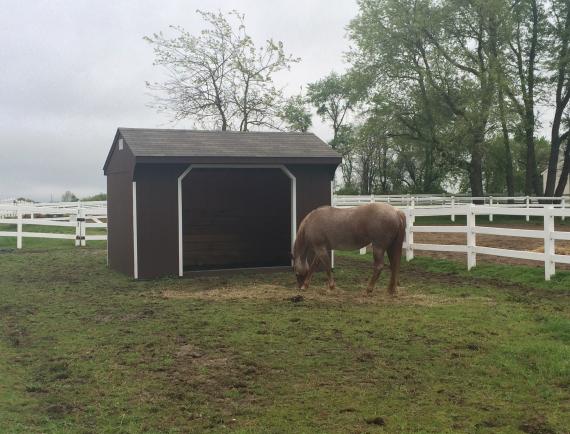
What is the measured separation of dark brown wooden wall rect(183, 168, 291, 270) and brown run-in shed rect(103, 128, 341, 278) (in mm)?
22

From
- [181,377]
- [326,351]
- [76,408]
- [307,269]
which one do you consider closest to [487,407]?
[326,351]

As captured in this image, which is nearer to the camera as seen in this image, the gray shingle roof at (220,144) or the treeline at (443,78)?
the gray shingle roof at (220,144)

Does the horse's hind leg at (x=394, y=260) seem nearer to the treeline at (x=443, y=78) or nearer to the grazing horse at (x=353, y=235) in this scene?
the grazing horse at (x=353, y=235)

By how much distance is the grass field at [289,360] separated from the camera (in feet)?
12.8

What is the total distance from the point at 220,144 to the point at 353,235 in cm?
379

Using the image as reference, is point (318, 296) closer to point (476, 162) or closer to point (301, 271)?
point (301, 271)

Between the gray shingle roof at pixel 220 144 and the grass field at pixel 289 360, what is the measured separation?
9.38 ft

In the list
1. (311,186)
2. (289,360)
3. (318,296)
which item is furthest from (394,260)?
(289,360)

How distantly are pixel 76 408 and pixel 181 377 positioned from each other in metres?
0.88

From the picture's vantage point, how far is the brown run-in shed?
10.7 meters

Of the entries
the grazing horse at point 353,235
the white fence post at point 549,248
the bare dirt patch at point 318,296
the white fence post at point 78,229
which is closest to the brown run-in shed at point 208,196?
the bare dirt patch at point 318,296

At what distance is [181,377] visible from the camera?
15.7 feet

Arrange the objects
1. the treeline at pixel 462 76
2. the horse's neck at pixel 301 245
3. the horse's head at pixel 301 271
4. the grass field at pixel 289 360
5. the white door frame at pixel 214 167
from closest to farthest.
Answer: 1. the grass field at pixel 289 360
2. the horse's head at pixel 301 271
3. the horse's neck at pixel 301 245
4. the white door frame at pixel 214 167
5. the treeline at pixel 462 76

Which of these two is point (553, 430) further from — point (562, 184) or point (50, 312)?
point (562, 184)
